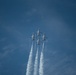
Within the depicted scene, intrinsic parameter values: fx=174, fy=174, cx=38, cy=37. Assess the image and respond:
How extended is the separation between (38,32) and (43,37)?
4372 millimetres

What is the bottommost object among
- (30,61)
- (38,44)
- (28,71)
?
(28,71)

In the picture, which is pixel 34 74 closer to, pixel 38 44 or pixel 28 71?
pixel 28 71

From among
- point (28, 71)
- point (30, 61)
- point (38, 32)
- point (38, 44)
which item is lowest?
point (28, 71)

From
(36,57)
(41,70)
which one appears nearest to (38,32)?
(36,57)

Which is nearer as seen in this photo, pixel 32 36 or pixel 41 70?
pixel 41 70

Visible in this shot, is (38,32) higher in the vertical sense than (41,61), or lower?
higher

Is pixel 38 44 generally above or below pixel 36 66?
above

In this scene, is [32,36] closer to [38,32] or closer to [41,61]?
[38,32]

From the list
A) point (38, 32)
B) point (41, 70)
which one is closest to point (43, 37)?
point (38, 32)

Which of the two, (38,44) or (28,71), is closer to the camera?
(28,71)

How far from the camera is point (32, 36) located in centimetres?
10681

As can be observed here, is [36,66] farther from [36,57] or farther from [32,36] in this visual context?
[32,36]

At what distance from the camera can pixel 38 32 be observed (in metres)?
107

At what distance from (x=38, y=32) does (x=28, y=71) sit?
24.7 m
